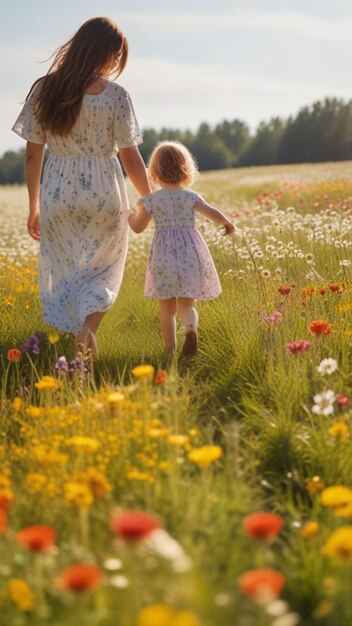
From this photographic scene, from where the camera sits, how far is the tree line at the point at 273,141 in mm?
62719

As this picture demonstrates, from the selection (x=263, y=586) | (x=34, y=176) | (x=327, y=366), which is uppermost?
(x=34, y=176)

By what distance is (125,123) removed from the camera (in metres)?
5.14

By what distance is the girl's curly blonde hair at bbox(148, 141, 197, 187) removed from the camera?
5422 millimetres

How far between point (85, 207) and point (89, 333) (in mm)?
753

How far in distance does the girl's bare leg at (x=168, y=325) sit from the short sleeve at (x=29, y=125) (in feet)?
4.11

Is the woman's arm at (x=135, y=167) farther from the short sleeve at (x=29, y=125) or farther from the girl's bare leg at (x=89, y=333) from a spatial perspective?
the girl's bare leg at (x=89, y=333)

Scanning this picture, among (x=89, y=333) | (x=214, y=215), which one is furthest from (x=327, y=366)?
(x=214, y=215)

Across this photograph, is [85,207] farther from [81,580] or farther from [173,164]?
[81,580]

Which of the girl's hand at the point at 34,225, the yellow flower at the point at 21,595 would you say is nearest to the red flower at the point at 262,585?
the yellow flower at the point at 21,595

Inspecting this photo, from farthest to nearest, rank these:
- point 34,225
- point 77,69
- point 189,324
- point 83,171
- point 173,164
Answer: point 34,225
point 173,164
point 189,324
point 83,171
point 77,69

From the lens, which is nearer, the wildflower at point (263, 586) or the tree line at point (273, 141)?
the wildflower at point (263, 586)

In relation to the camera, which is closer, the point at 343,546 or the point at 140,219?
the point at 343,546

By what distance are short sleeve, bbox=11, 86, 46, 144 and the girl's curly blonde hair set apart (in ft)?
2.34

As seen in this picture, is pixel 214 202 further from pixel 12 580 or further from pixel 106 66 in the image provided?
pixel 12 580
